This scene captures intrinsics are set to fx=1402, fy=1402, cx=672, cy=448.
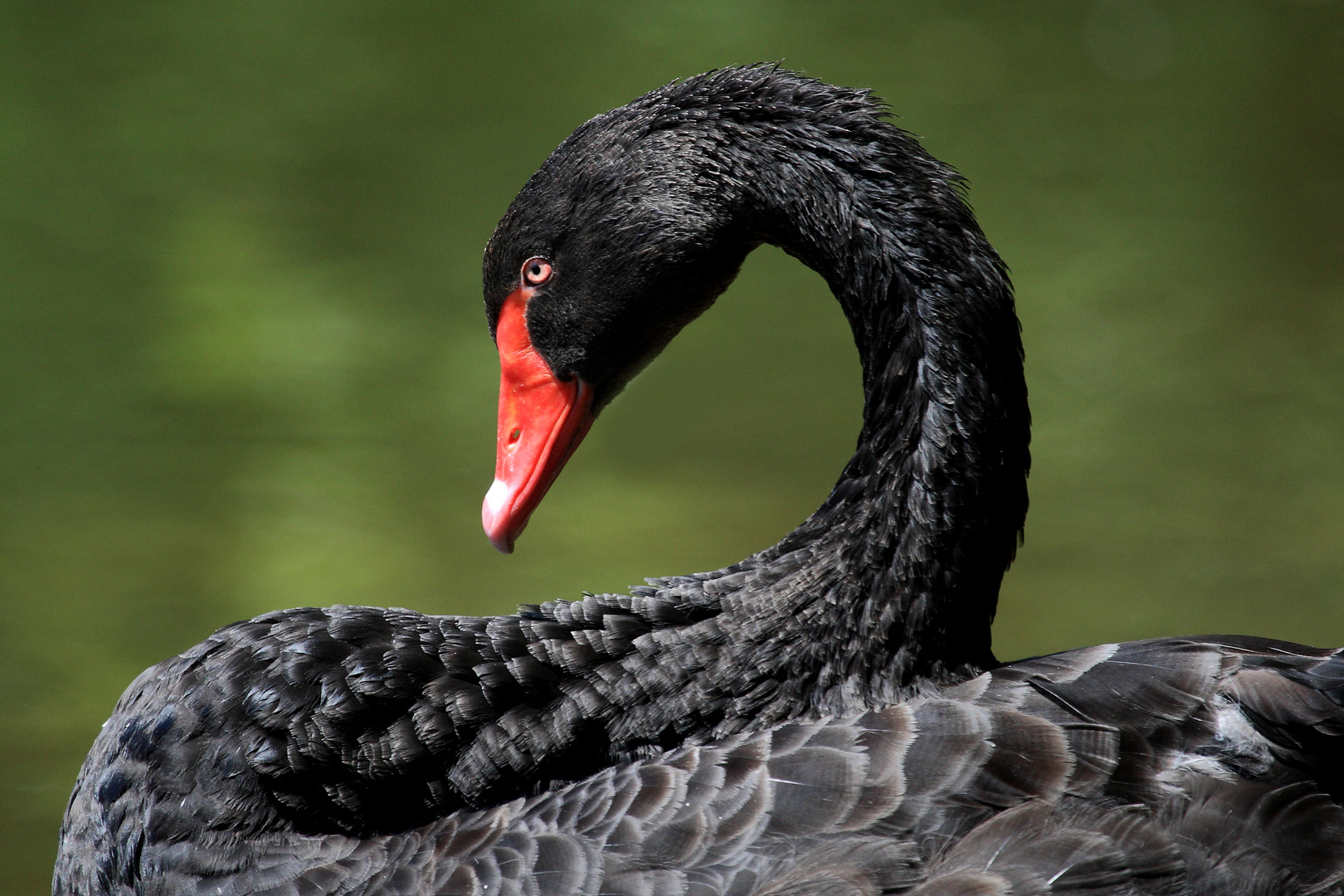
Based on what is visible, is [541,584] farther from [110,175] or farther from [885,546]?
[110,175]

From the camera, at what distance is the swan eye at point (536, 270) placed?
5.96 feet

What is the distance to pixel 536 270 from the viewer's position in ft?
5.98

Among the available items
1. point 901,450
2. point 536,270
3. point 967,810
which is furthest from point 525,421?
point 967,810

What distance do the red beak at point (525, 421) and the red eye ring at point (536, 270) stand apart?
0.02 metres

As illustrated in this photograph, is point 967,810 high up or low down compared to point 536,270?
down

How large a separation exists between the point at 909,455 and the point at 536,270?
56cm

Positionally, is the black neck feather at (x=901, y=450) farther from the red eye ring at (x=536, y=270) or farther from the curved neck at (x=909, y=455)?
the red eye ring at (x=536, y=270)

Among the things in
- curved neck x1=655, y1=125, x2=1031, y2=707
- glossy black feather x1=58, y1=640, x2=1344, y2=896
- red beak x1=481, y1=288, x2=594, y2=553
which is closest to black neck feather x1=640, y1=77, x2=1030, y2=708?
Result: curved neck x1=655, y1=125, x2=1031, y2=707

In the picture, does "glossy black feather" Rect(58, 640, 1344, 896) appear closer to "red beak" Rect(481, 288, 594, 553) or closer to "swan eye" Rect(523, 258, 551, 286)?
"red beak" Rect(481, 288, 594, 553)

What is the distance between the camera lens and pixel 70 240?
4391 millimetres

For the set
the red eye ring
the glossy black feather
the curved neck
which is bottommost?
the glossy black feather

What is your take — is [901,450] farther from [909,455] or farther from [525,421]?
[525,421]

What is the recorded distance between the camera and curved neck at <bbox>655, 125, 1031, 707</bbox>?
1.55 metres

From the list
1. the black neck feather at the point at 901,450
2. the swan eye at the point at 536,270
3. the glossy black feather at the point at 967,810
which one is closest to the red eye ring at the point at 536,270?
the swan eye at the point at 536,270
